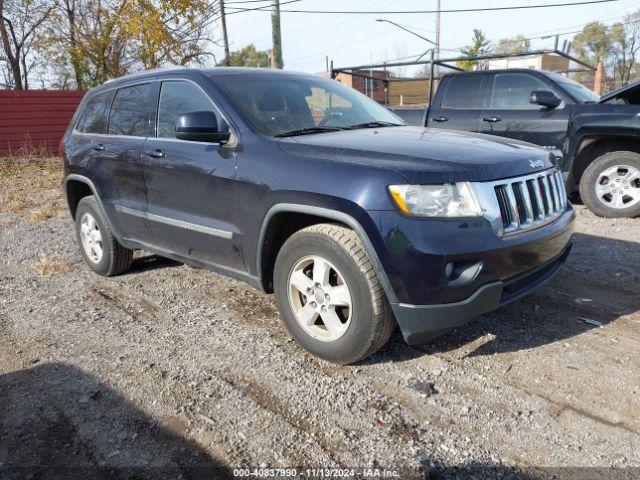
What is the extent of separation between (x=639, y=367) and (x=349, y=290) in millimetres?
1742

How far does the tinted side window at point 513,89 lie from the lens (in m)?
7.21

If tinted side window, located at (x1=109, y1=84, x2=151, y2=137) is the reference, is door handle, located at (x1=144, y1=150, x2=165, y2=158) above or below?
below

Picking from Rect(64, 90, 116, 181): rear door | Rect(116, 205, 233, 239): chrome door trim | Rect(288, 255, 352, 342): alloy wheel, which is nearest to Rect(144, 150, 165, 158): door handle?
Rect(116, 205, 233, 239): chrome door trim

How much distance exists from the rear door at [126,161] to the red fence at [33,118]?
12187 millimetres

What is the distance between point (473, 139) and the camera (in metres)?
3.36

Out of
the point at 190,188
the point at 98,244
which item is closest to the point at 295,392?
the point at 190,188

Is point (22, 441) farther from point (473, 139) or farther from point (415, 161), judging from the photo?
point (473, 139)

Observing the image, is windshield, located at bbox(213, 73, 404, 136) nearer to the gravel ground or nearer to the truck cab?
the gravel ground

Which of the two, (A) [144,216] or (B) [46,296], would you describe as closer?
(A) [144,216]

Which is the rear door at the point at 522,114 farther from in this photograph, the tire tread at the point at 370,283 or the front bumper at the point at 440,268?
the tire tread at the point at 370,283

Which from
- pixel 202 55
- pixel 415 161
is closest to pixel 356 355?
pixel 415 161

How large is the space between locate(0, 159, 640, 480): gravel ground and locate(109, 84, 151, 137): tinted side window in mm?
1410

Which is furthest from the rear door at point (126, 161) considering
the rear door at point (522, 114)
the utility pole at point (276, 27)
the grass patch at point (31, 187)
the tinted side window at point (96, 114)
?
the utility pole at point (276, 27)

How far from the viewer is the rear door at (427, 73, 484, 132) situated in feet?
24.6
